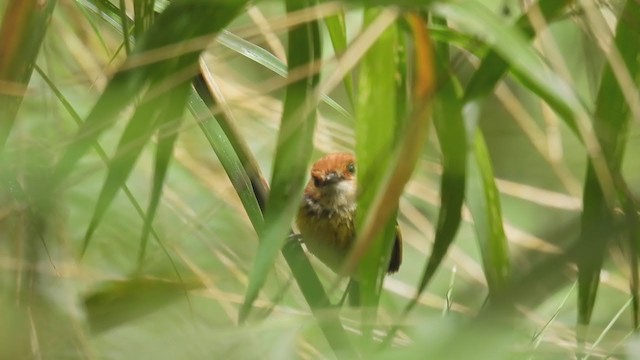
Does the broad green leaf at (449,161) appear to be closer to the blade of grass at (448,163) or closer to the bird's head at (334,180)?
the blade of grass at (448,163)

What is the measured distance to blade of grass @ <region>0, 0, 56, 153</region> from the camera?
0.92 metres

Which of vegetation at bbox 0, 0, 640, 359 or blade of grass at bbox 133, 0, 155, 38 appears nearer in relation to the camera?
vegetation at bbox 0, 0, 640, 359

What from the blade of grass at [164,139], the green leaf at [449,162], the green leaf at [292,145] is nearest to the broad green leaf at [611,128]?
the green leaf at [449,162]

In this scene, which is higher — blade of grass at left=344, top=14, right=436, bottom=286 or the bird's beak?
blade of grass at left=344, top=14, right=436, bottom=286

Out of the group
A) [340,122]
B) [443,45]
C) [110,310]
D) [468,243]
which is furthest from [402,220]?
[110,310]

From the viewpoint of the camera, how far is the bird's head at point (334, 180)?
1.91 metres

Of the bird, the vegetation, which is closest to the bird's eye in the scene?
the bird

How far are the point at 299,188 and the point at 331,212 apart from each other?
1.01 m

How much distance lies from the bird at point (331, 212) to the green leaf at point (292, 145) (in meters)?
0.87

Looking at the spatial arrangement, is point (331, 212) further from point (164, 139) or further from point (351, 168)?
point (164, 139)

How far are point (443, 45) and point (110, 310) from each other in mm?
381

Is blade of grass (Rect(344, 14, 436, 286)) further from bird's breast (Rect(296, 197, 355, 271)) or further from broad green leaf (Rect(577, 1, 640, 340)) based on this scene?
bird's breast (Rect(296, 197, 355, 271))

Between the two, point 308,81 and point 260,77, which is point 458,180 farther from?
point 260,77

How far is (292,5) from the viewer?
95 centimetres
